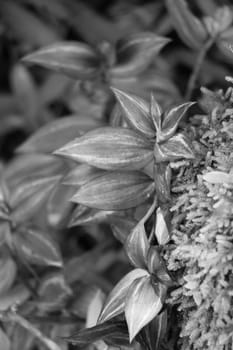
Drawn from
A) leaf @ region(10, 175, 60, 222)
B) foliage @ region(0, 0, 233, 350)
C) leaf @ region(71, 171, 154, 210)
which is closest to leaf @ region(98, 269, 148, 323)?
foliage @ region(0, 0, 233, 350)

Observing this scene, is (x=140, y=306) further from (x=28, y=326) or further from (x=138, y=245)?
(x=28, y=326)

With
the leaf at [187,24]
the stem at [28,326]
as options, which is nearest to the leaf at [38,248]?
the stem at [28,326]

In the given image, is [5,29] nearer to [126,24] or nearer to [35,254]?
[126,24]

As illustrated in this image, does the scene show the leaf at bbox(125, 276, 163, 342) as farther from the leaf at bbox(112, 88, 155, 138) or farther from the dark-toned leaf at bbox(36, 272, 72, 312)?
the dark-toned leaf at bbox(36, 272, 72, 312)

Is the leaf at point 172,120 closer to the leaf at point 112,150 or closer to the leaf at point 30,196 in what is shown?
the leaf at point 112,150

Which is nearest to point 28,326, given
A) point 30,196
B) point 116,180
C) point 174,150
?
point 30,196
